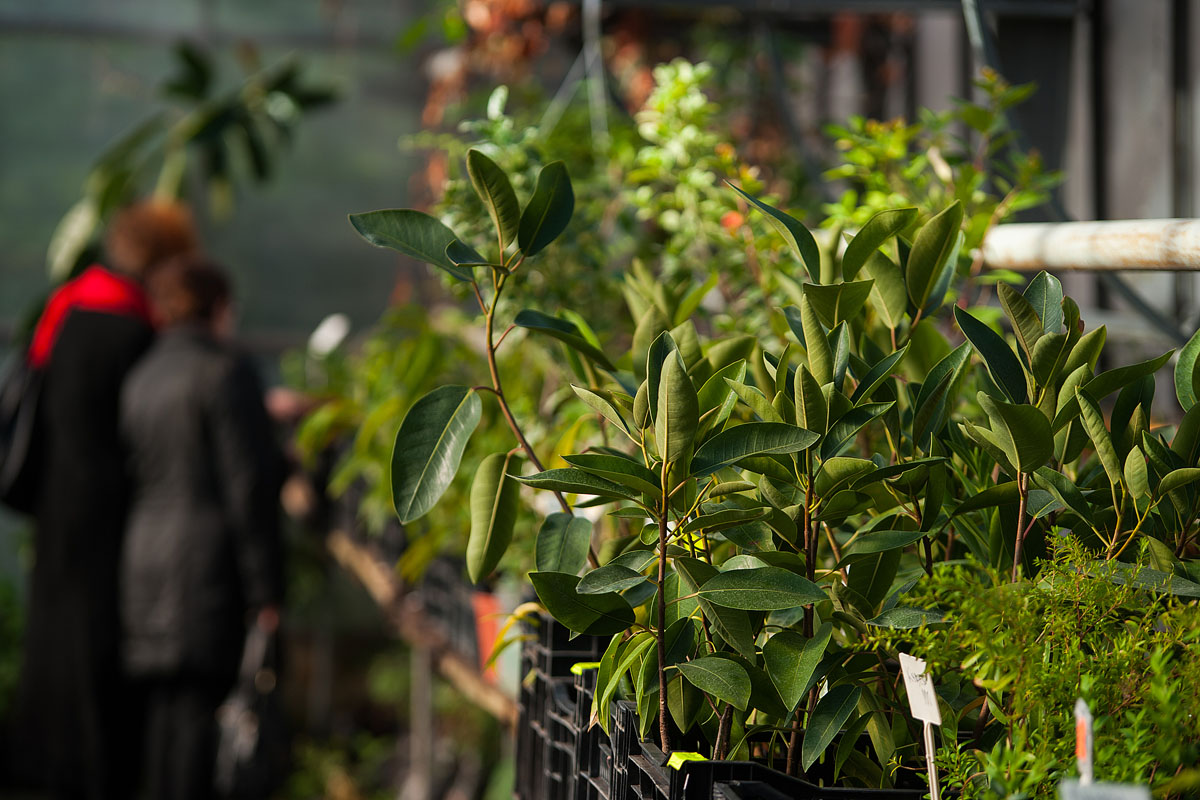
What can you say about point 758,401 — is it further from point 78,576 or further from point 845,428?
point 78,576

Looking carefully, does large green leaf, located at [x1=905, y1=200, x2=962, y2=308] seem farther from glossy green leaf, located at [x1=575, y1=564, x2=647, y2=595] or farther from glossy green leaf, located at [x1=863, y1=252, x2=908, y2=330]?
glossy green leaf, located at [x1=575, y1=564, x2=647, y2=595]

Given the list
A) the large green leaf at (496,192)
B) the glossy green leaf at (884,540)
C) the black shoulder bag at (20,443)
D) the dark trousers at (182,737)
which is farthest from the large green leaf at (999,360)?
the black shoulder bag at (20,443)

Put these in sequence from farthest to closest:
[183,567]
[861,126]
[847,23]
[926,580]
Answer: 1. [847,23]
2. [183,567]
3. [861,126]
4. [926,580]

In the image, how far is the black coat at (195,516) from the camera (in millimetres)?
2336

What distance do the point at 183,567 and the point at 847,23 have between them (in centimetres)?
212

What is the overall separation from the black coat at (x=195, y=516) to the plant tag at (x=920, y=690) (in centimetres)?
204

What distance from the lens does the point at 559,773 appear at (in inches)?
33.3

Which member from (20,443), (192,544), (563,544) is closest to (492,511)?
(563,544)

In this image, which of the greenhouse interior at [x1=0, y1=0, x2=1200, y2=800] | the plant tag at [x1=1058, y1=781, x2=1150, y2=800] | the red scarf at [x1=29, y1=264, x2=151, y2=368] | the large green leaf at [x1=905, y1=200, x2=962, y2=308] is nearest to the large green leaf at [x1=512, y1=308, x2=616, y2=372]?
the greenhouse interior at [x1=0, y1=0, x2=1200, y2=800]

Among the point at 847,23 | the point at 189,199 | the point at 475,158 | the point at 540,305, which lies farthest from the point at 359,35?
the point at 475,158

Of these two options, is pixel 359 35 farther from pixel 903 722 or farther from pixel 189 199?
pixel 903 722

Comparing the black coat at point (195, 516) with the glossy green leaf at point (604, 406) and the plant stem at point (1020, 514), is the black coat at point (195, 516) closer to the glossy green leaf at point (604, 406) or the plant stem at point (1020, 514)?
the glossy green leaf at point (604, 406)

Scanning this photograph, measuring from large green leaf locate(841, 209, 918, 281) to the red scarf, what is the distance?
7.54 feet

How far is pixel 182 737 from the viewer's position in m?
2.38
